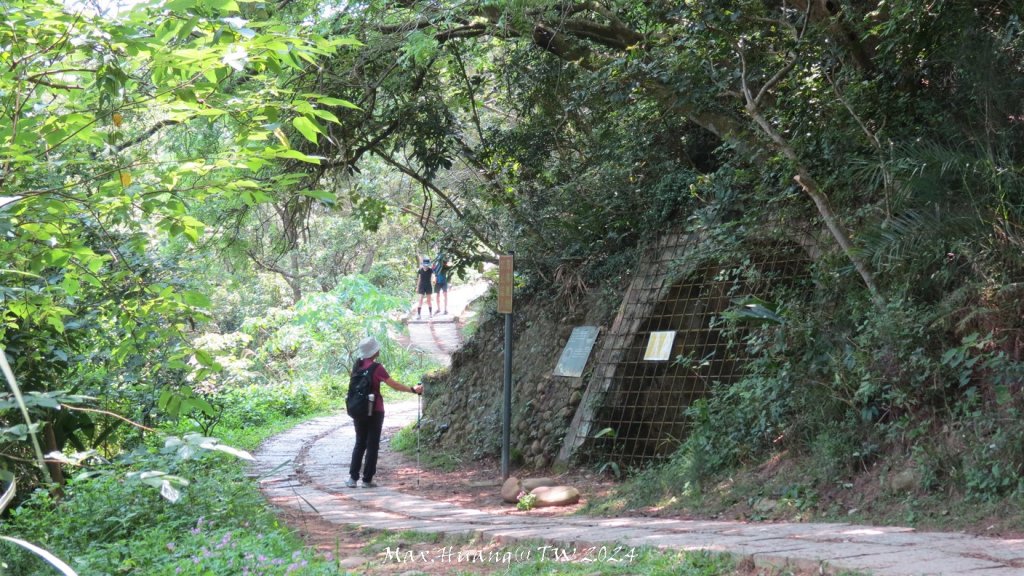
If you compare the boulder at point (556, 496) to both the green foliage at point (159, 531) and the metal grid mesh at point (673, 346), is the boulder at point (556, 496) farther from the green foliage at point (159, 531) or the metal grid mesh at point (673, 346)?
the green foliage at point (159, 531)

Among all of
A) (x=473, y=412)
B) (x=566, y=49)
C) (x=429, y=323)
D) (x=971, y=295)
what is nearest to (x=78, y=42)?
(x=971, y=295)

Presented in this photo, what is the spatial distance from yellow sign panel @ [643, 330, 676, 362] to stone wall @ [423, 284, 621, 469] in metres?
1.01

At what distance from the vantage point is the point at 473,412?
12.0 metres

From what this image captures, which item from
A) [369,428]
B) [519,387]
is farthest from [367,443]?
[519,387]

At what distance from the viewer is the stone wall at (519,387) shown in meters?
10.3

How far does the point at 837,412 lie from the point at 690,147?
181 inches

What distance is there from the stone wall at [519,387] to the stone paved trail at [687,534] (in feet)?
5.91

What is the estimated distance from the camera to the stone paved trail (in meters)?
4.32

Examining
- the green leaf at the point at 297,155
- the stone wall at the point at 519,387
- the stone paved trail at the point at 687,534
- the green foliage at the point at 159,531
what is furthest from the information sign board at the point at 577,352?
the green leaf at the point at 297,155

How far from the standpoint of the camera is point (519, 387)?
37.0 ft

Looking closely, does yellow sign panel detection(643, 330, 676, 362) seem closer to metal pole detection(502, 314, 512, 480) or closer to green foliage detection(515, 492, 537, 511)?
metal pole detection(502, 314, 512, 480)

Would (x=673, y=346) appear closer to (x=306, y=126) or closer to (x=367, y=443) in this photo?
(x=367, y=443)

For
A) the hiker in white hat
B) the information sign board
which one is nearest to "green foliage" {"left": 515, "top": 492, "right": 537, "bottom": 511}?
the hiker in white hat

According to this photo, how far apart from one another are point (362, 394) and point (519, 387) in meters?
2.52
